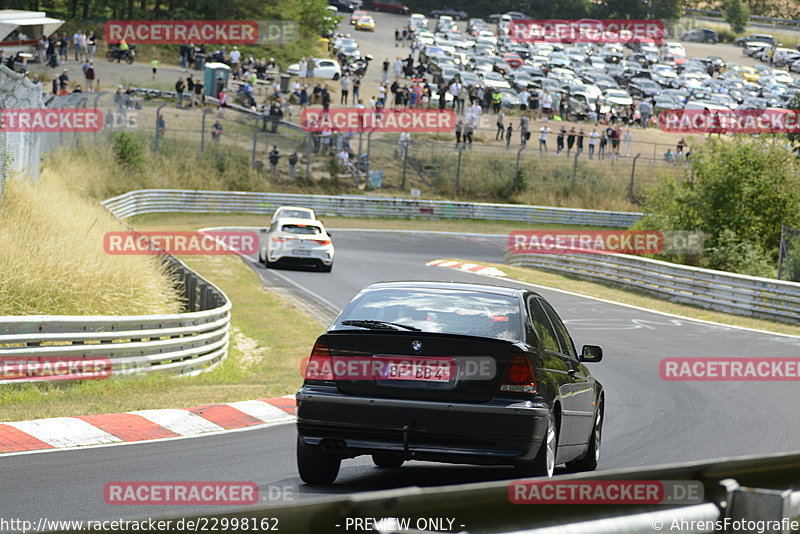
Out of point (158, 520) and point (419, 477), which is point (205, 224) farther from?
point (158, 520)

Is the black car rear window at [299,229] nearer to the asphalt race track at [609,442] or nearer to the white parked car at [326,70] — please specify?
the asphalt race track at [609,442]

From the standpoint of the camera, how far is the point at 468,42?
→ 87000 millimetres

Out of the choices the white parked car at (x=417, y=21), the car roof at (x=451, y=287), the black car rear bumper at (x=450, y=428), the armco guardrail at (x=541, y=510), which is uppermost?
the white parked car at (x=417, y=21)

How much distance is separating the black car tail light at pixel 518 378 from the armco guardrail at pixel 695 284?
1929 centimetres

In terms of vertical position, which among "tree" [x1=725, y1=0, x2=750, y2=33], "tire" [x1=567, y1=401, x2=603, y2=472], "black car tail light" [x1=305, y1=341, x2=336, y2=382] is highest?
"tree" [x1=725, y1=0, x2=750, y2=33]

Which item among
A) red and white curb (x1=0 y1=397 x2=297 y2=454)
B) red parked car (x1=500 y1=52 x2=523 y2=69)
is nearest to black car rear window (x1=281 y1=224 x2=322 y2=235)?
red and white curb (x1=0 y1=397 x2=297 y2=454)

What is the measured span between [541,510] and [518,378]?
3717 millimetres

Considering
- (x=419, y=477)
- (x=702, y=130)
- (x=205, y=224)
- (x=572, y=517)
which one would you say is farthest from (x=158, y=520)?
(x=702, y=130)

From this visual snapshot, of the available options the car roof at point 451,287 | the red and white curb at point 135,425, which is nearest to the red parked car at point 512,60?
the red and white curb at point 135,425

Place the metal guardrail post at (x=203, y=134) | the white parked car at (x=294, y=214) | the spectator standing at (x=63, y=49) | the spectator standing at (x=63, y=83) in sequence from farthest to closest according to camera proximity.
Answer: the spectator standing at (x=63, y=49) → the spectator standing at (x=63, y=83) → the metal guardrail post at (x=203, y=134) → the white parked car at (x=294, y=214)

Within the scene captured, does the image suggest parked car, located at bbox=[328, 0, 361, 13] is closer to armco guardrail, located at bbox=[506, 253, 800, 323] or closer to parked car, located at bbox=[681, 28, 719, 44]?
parked car, located at bbox=[681, 28, 719, 44]

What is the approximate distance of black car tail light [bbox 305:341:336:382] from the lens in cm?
787

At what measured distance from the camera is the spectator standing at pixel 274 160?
49125 mm

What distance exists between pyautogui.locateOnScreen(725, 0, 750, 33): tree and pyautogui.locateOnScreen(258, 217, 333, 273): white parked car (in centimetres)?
9782
